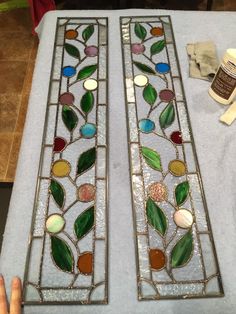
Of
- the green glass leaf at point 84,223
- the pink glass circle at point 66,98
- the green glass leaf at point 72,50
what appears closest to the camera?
the green glass leaf at point 84,223

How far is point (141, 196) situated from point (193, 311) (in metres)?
0.29

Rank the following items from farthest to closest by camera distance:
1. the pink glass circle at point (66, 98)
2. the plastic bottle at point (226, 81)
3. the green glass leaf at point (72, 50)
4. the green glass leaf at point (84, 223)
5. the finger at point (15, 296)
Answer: the green glass leaf at point (72, 50) < the pink glass circle at point (66, 98) < the plastic bottle at point (226, 81) < the green glass leaf at point (84, 223) < the finger at point (15, 296)

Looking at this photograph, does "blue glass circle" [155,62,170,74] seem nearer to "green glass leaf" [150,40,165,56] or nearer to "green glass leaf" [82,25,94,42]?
"green glass leaf" [150,40,165,56]

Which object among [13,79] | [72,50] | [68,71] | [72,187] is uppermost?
[13,79]

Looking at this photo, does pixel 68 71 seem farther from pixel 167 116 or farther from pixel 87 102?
pixel 167 116

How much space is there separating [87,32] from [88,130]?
0.45 metres

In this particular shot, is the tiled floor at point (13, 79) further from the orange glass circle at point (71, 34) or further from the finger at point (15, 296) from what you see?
the finger at point (15, 296)

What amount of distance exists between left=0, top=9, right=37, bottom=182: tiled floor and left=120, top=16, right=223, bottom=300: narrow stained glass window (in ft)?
2.36

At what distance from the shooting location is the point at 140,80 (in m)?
1.10

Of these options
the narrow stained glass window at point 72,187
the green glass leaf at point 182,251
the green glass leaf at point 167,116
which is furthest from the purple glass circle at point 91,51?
the green glass leaf at point 182,251

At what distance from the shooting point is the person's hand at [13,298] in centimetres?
71

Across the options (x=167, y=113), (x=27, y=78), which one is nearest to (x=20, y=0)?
(x=27, y=78)

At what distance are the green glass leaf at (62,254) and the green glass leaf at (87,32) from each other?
732 mm

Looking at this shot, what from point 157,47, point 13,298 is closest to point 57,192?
→ point 13,298
